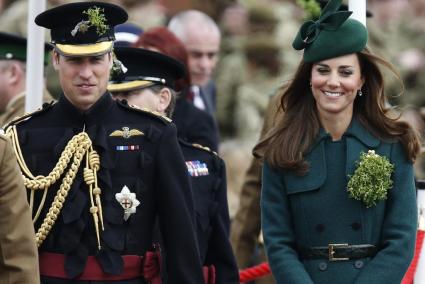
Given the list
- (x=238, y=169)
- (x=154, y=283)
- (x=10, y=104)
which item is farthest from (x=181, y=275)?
(x=238, y=169)

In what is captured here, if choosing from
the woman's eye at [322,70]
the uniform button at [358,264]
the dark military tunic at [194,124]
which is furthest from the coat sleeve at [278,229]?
the dark military tunic at [194,124]

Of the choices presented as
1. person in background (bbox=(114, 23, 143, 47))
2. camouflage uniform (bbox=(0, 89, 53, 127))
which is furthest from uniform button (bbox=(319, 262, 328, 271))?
person in background (bbox=(114, 23, 143, 47))

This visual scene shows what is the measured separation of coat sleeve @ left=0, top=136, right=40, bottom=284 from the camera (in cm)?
653

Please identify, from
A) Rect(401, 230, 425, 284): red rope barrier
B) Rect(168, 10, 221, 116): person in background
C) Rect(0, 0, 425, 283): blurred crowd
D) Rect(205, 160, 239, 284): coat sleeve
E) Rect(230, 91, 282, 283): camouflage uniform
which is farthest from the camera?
Rect(0, 0, 425, 283): blurred crowd

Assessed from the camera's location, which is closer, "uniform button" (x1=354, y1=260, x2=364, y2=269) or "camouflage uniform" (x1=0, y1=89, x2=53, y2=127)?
"uniform button" (x1=354, y1=260, x2=364, y2=269)

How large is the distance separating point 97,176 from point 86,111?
1.01 feet

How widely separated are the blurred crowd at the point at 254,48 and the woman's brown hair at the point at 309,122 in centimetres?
Answer: 594

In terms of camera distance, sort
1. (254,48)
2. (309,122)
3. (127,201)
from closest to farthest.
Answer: (127,201) → (309,122) → (254,48)

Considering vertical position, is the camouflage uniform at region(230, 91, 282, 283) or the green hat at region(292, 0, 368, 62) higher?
the green hat at region(292, 0, 368, 62)

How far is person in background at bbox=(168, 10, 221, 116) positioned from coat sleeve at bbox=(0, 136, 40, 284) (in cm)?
555

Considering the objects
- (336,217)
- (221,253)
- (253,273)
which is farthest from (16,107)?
(336,217)

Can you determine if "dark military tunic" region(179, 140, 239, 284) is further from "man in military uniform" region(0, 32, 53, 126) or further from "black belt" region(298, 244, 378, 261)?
"man in military uniform" region(0, 32, 53, 126)

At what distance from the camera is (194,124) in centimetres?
1038

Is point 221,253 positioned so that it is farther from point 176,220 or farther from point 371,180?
point 371,180
